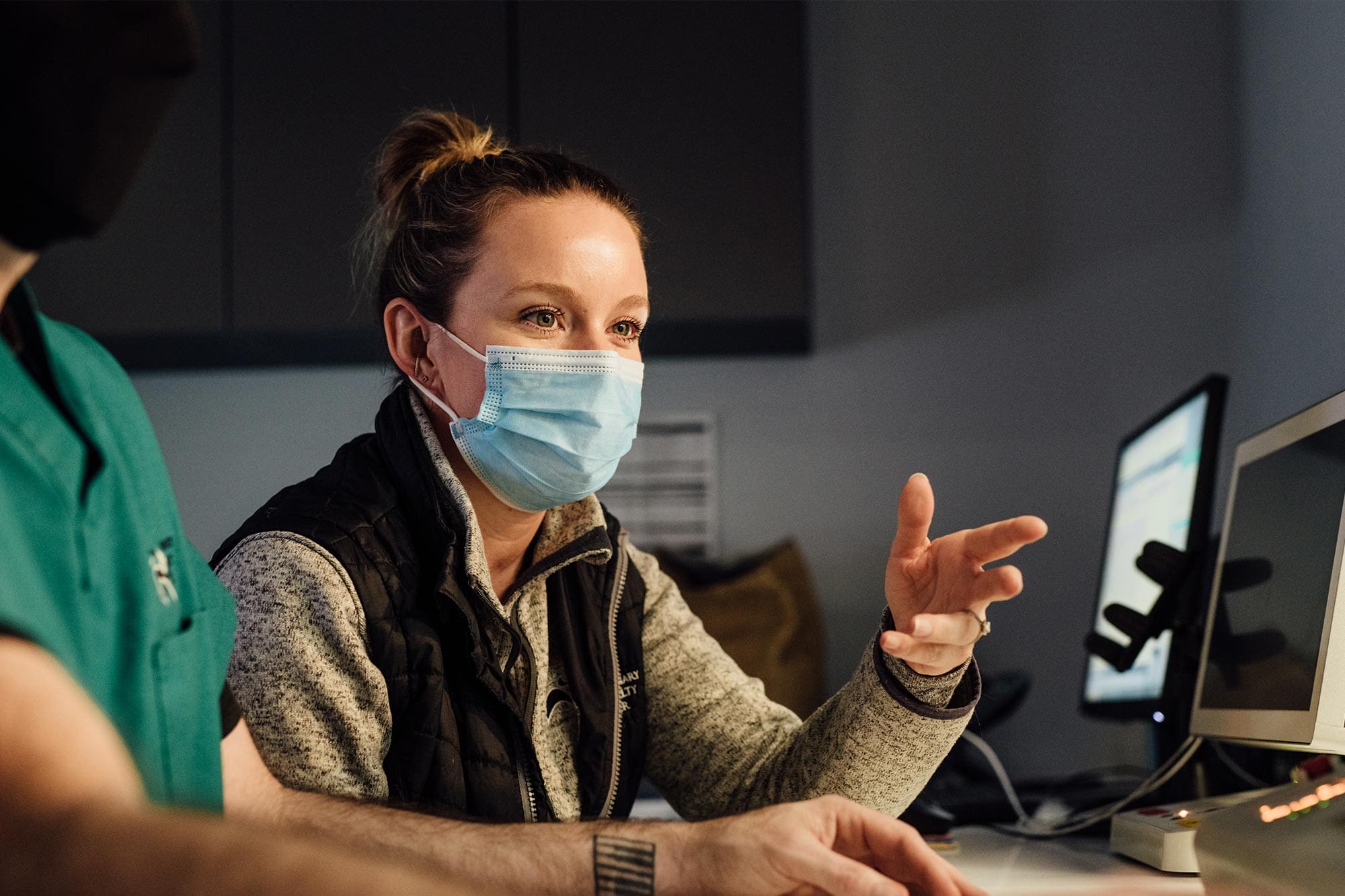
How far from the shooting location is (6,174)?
0.58m

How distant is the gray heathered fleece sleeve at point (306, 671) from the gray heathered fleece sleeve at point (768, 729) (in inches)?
14.3

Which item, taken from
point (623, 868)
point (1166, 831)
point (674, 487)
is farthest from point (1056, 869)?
point (674, 487)

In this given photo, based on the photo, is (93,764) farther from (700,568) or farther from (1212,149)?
(1212,149)

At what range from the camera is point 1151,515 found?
1659 mm

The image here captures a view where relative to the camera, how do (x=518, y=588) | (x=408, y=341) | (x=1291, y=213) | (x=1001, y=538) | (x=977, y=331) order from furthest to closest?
(x=977, y=331)
(x=1291, y=213)
(x=408, y=341)
(x=518, y=588)
(x=1001, y=538)

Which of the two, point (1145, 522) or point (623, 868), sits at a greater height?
point (1145, 522)

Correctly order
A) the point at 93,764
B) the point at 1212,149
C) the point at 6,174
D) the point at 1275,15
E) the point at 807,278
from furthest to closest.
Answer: the point at 1212,149 → the point at 807,278 → the point at 1275,15 → the point at 6,174 → the point at 93,764

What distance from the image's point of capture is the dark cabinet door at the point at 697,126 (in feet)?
8.01

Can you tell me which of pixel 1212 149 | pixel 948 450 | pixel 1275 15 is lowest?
pixel 948 450

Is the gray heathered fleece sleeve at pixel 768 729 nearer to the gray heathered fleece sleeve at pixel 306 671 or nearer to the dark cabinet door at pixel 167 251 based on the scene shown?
the gray heathered fleece sleeve at pixel 306 671

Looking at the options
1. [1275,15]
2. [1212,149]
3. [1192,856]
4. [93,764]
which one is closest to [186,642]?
[93,764]

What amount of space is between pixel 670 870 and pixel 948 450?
1987mm

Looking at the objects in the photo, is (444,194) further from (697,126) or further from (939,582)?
(697,126)

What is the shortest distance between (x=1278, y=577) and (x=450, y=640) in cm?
88
